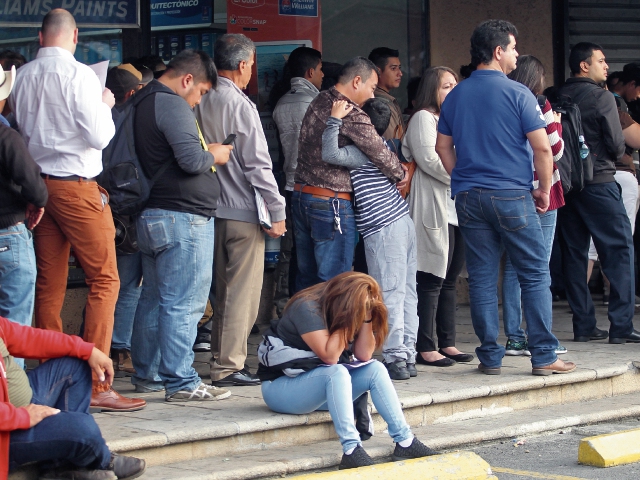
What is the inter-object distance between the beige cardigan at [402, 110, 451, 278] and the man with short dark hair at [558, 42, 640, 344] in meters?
1.27

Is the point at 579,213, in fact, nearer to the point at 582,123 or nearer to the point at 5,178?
the point at 582,123

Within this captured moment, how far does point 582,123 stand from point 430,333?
188 cm

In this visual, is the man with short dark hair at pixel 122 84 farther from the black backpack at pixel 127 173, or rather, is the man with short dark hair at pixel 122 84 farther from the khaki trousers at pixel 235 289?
the khaki trousers at pixel 235 289

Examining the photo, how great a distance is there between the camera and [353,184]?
20.3 feet

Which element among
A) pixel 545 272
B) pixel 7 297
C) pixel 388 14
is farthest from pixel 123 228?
pixel 388 14

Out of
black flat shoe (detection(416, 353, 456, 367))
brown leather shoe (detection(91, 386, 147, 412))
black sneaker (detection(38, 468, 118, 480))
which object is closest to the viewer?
black sneaker (detection(38, 468, 118, 480))

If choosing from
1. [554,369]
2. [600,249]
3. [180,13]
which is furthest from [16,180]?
[600,249]

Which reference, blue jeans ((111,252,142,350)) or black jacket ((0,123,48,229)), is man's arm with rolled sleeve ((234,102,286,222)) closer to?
blue jeans ((111,252,142,350))

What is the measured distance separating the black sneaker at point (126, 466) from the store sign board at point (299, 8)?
4.74 m

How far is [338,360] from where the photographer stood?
5.18 m

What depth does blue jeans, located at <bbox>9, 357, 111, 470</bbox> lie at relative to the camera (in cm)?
421

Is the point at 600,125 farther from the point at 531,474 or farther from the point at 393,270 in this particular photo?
the point at 531,474

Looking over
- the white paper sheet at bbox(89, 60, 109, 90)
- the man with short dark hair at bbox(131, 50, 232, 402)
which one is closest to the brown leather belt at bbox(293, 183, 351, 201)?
the man with short dark hair at bbox(131, 50, 232, 402)

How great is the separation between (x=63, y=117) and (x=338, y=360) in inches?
70.2
